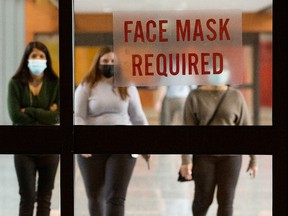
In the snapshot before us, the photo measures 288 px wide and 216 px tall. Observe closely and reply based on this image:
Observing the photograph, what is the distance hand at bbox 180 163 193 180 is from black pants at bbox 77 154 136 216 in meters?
0.28

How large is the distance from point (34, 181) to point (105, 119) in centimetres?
67

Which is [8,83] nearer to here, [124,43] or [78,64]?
[78,64]

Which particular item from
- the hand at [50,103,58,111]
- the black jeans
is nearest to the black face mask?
the hand at [50,103,58,111]

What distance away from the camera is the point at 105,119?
442 centimetres

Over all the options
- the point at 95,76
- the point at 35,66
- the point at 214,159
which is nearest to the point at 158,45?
the point at 95,76

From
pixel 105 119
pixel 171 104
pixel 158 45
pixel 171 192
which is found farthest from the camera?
pixel 171 192

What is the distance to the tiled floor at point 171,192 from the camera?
176 inches

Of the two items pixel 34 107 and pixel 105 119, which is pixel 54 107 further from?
pixel 105 119

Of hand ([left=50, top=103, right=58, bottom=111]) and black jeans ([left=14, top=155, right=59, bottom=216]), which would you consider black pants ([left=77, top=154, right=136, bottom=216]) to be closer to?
black jeans ([left=14, top=155, right=59, bottom=216])

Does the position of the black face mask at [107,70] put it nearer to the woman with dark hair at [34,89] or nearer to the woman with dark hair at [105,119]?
the woman with dark hair at [105,119]

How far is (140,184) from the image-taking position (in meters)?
5.49

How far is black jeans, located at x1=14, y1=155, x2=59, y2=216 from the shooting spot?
15.2 feet

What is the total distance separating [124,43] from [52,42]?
23.5 inches
